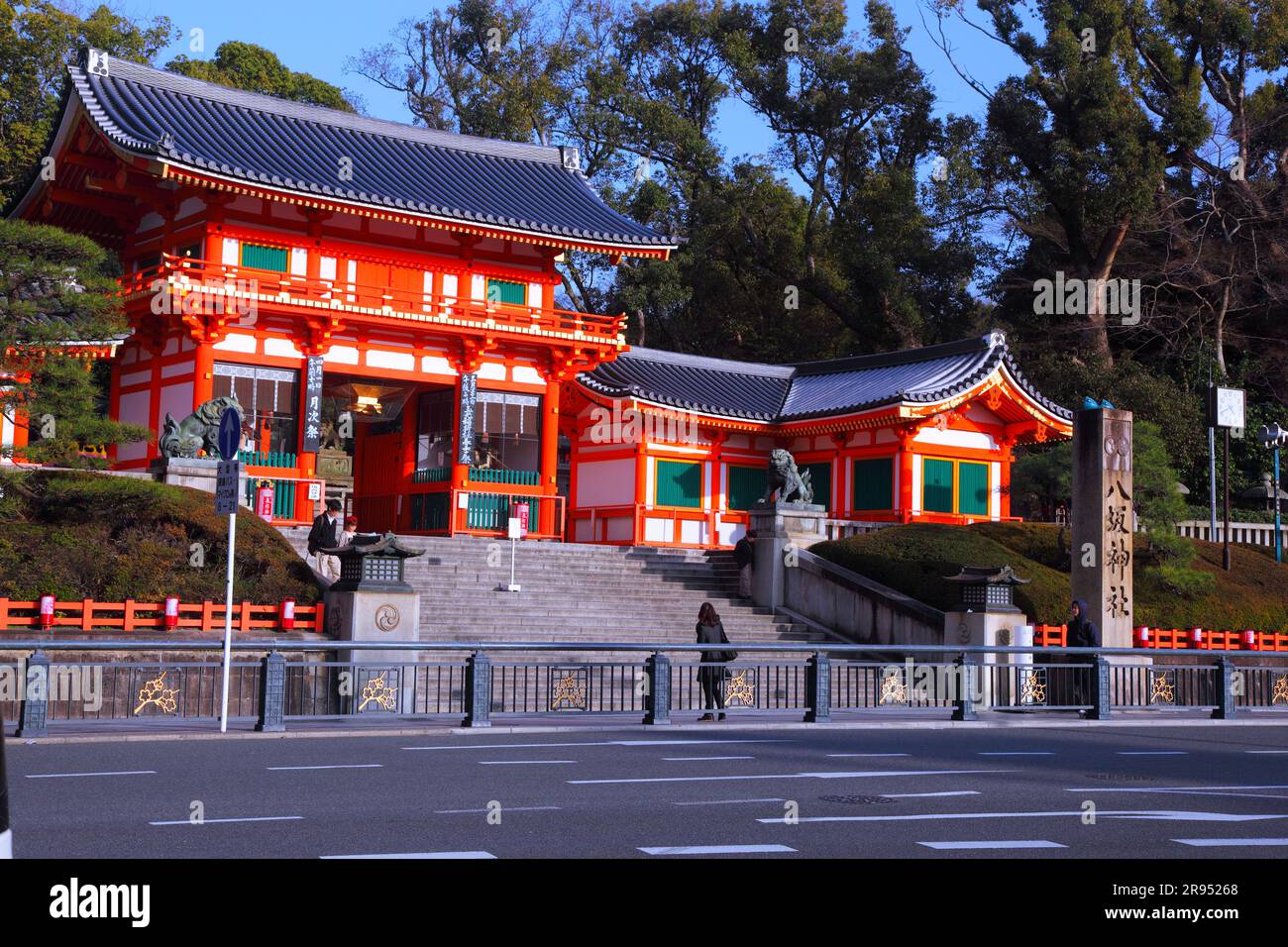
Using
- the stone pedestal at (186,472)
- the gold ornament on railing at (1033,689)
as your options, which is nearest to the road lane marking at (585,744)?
the gold ornament on railing at (1033,689)

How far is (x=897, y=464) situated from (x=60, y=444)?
2220 centimetres

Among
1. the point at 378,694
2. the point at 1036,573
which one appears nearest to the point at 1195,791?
the point at 378,694

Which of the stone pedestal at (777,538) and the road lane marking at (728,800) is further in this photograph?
Result: the stone pedestal at (777,538)

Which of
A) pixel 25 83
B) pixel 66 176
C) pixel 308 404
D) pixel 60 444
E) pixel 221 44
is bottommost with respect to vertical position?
pixel 60 444

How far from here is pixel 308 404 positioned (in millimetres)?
32719

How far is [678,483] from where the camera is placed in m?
38.4

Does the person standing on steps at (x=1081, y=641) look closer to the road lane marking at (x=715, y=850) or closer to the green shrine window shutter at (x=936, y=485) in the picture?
the road lane marking at (x=715, y=850)

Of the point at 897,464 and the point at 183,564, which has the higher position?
the point at 897,464

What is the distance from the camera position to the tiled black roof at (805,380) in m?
37.4

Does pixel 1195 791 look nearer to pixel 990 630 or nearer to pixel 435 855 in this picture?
pixel 435 855

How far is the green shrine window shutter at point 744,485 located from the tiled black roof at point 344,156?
7193 millimetres

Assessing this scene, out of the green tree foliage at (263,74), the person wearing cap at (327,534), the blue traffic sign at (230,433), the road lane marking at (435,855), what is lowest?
the road lane marking at (435,855)

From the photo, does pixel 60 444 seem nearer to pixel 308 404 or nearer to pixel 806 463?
pixel 308 404

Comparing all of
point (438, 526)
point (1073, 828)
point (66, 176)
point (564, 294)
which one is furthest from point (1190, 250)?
point (1073, 828)
